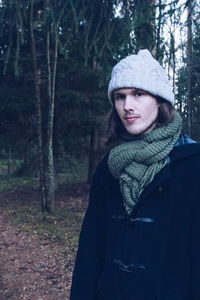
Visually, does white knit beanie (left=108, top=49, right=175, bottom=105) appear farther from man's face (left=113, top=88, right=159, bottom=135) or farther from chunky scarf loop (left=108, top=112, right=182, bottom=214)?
chunky scarf loop (left=108, top=112, right=182, bottom=214)

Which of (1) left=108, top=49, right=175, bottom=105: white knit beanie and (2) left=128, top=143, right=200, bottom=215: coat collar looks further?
(1) left=108, top=49, right=175, bottom=105: white knit beanie

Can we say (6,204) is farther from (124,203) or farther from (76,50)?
(124,203)

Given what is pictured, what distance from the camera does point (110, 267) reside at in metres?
2.14

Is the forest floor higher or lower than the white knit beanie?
lower

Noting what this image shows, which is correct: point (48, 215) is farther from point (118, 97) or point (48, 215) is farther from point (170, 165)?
point (170, 165)

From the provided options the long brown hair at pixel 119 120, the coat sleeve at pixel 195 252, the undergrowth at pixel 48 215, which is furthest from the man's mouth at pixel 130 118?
the undergrowth at pixel 48 215

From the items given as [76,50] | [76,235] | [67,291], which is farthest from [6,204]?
[67,291]

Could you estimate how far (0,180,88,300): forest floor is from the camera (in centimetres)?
586

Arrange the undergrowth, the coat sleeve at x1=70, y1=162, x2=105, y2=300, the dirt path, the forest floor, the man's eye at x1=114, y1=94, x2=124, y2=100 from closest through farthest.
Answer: the man's eye at x1=114, y1=94, x2=124, y2=100, the coat sleeve at x1=70, y1=162, x2=105, y2=300, the dirt path, the forest floor, the undergrowth

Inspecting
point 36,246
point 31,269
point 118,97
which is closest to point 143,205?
point 118,97

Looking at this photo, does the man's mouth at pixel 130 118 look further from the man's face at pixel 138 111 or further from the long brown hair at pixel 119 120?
the long brown hair at pixel 119 120

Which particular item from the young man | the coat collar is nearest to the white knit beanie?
the young man

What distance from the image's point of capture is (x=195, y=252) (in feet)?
6.03

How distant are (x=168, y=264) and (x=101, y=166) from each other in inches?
29.3
